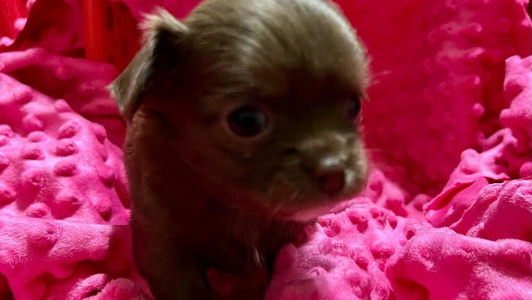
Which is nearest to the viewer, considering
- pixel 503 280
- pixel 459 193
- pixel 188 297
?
pixel 503 280

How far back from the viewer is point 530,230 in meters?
1.40

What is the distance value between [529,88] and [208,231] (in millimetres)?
1315

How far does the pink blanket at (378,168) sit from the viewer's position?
58.2 inches

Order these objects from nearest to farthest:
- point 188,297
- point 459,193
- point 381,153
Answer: point 188,297, point 459,193, point 381,153

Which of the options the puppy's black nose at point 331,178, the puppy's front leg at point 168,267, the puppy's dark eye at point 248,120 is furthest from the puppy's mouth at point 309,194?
the puppy's front leg at point 168,267

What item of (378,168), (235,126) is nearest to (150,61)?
(235,126)

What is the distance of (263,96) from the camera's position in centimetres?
133

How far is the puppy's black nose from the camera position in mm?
1299

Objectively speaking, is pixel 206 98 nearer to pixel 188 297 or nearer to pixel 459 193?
pixel 188 297

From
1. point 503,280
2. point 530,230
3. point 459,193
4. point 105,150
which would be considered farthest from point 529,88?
point 105,150

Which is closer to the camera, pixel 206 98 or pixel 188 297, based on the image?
pixel 206 98

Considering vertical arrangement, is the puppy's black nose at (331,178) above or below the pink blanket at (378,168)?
above

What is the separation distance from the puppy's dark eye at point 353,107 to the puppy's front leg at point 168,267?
0.55 metres

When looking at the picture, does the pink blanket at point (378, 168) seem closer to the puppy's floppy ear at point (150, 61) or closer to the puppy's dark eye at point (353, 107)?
the puppy's dark eye at point (353, 107)
